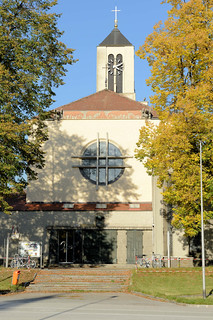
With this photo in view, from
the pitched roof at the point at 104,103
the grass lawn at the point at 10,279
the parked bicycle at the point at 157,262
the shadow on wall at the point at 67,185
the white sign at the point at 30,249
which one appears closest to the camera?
the grass lawn at the point at 10,279

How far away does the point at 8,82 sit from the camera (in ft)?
82.4

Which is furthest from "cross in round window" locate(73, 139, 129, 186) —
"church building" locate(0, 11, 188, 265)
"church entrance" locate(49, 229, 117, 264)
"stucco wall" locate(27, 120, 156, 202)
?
"church entrance" locate(49, 229, 117, 264)

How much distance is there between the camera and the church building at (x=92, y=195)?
34.8 metres

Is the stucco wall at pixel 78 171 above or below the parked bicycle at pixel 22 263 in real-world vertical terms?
above

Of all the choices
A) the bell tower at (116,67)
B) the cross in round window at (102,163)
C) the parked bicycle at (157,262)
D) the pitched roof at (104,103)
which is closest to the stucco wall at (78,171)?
the cross in round window at (102,163)

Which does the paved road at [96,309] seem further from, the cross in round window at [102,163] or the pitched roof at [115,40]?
the pitched roof at [115,40]

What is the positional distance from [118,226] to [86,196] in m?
3.95

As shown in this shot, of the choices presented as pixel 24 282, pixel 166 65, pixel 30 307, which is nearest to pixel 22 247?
pixel 24 282

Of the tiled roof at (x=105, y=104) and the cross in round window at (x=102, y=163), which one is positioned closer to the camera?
the cross in round window at (x=102, y=163)

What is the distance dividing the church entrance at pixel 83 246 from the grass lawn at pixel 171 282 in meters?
8.29

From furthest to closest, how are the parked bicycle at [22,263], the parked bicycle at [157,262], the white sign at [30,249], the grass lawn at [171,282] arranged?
the white sign at [30,249] < the parked bicycle at [22,263] < the parked bicycle at [157,262] < the grass lawn at [171,282]

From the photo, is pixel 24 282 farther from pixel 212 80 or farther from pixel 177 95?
pixel 212 80

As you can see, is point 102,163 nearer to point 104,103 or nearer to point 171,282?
point 104,103

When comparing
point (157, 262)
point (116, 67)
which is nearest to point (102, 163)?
point (157, 262)
